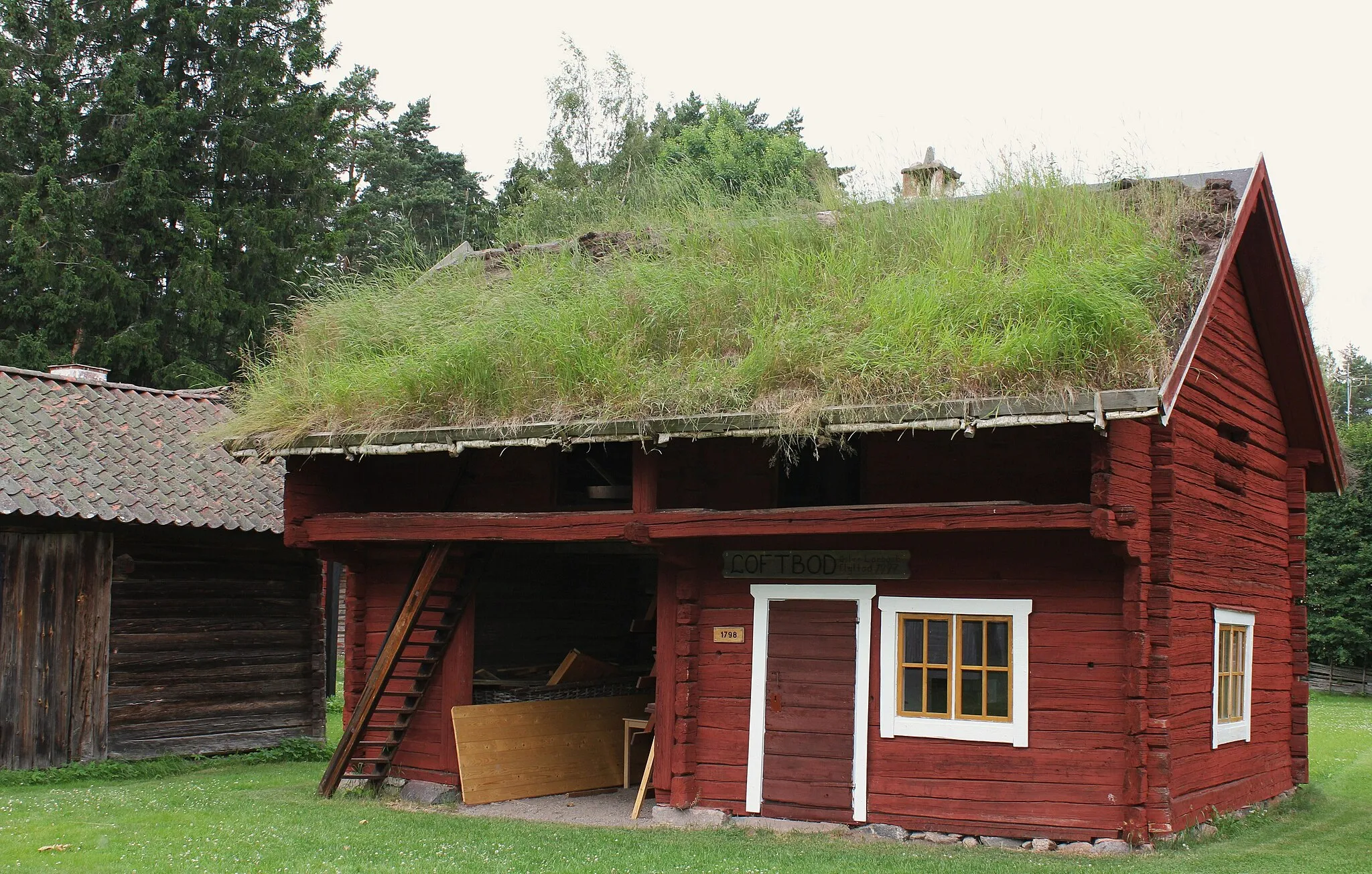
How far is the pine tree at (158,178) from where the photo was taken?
2878 cm

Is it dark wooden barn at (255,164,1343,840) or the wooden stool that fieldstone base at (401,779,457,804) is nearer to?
dark wooden barn at (255,164,1343,840)

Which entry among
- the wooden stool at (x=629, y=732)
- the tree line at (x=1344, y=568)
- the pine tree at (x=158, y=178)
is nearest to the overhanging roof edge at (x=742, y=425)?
the wooden stool at (x=629, y=732)

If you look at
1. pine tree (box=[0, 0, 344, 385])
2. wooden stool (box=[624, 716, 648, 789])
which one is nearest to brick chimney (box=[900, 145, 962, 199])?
wooden stool (box=[624, 716, 648, 789])

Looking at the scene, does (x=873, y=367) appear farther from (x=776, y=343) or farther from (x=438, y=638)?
(x=438, y=638)

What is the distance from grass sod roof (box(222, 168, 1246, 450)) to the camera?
10180mm

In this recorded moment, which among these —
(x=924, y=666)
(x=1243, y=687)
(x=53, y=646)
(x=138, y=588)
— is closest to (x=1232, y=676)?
(x=1243, y=687)

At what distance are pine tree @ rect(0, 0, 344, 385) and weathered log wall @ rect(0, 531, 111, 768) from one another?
14037 millimetres

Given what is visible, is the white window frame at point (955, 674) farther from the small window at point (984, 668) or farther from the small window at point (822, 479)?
the small window at point (822, 479)

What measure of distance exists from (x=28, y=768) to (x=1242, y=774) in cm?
1263

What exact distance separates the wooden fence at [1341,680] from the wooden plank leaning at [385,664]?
25.0 meters

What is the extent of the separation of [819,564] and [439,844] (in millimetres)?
3887

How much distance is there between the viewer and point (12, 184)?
2862 cm

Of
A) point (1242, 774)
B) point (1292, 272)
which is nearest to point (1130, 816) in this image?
point (1242, 774)

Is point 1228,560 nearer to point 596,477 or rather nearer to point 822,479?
point 822,479
